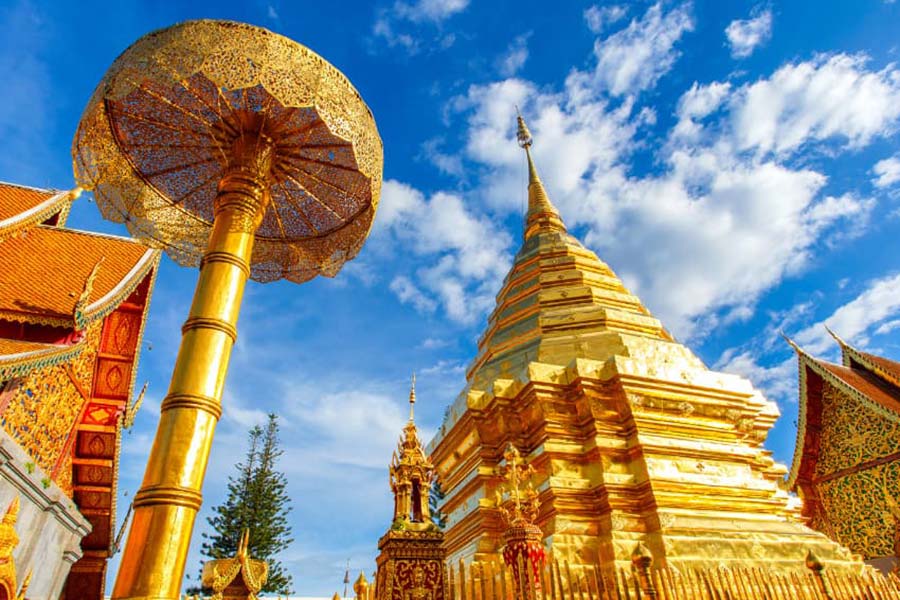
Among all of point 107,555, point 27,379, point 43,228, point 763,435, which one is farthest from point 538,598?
point 43,228

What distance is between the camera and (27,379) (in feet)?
22.3

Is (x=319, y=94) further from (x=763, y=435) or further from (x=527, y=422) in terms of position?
(x=763, y=435)

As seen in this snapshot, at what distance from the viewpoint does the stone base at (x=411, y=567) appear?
14.0ft

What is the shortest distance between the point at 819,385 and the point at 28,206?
14.7m

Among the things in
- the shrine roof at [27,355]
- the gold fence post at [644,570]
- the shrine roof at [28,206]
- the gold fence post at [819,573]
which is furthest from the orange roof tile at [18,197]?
the gold fence post at [819,573]

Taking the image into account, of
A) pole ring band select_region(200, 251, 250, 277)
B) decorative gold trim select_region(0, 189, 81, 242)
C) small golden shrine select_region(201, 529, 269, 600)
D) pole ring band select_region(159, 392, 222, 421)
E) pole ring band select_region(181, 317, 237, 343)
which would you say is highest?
decorative gold trim select_region(0, 189, 81, 242)

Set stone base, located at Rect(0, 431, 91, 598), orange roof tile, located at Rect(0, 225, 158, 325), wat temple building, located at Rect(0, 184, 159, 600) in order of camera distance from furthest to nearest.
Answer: orange roof tile, located at Rect(0, 225, 158, 325) < wat temple building, located at Rect(0, 184, 159, 600) < stone base, located at Rect(0, 431, 91, 598)

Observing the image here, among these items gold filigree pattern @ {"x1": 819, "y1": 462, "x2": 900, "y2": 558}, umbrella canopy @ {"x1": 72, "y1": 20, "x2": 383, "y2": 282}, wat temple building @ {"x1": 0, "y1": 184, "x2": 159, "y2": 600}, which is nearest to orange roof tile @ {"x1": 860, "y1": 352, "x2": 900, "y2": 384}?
gold filigree pattern @ {"x1": 819, "y1": 462, "x2": 900, "y2": 558}

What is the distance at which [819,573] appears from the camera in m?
5.18

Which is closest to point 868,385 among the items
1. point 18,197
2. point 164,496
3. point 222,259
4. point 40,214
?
point 222,259

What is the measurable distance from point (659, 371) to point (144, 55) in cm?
758

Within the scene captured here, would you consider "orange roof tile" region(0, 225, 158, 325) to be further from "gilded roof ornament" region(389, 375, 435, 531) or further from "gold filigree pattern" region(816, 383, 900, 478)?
"gold filigree pattern" region(816, 383, 900, 478)

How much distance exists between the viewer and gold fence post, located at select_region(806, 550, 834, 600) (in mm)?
5121

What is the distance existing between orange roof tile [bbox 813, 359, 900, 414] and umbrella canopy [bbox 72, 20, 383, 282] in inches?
406
